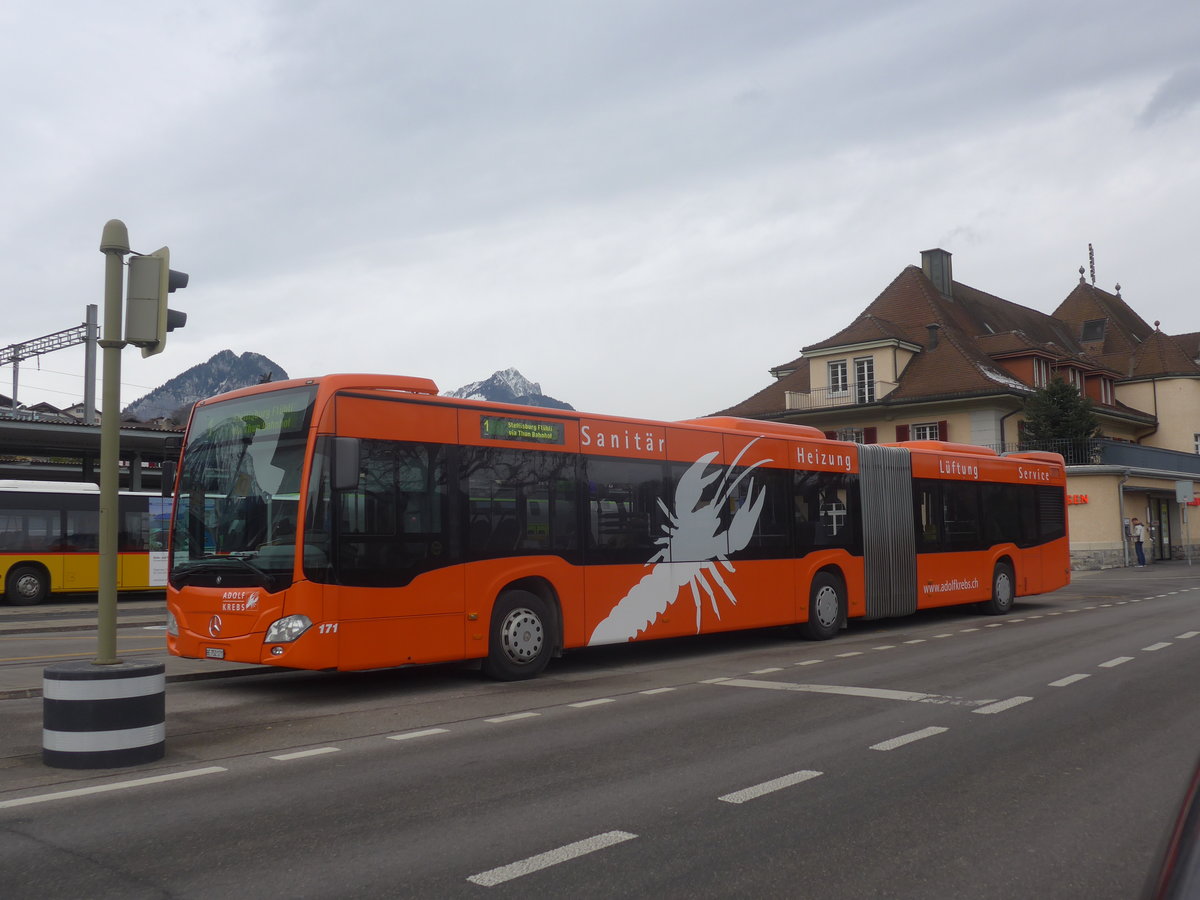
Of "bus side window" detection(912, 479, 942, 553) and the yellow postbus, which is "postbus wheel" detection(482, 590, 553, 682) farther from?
the yellow postbus

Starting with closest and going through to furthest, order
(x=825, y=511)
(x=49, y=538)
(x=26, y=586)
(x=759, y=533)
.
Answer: (x=759, y=533) < (x=825, y=511) < (x=26, y=586) < (x=49, y=538)

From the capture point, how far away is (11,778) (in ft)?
21.6

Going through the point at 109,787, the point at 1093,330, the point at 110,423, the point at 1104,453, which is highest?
the point at 1093,330

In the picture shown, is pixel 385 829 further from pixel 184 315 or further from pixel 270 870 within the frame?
pixel 184 315

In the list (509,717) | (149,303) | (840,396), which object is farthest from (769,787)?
(840,396)

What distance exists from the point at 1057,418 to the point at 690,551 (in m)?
34.4

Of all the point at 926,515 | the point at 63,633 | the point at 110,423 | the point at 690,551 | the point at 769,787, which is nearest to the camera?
the point at 769,787

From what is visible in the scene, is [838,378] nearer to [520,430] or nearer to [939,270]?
[939,270]

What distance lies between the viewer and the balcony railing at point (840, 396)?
47844 mm

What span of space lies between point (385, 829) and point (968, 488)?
15490 mm

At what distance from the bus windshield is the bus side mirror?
45cm

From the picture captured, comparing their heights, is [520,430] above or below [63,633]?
above

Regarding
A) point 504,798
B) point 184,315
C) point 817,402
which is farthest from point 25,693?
point 817,402

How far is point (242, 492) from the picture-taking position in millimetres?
10023
